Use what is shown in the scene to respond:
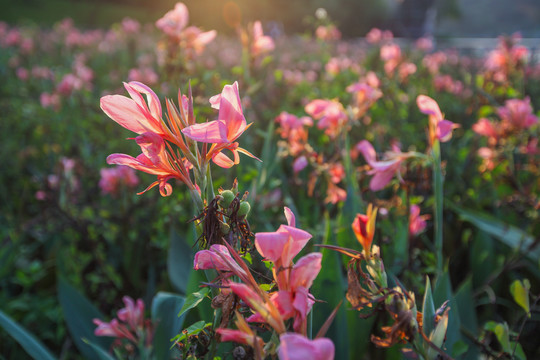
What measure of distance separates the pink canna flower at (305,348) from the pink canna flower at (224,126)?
0.21 metres

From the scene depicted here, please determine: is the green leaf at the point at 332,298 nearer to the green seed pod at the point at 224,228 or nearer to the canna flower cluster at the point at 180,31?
the green seed pod at the point at 224,228

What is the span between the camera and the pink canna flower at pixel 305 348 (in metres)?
0.33

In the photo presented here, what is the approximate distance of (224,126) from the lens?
1.48 feet

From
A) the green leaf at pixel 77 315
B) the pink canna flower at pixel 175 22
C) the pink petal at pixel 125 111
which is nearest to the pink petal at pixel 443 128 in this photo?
the pink petal at pixel 125 111

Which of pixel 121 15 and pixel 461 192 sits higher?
pixel 121 15

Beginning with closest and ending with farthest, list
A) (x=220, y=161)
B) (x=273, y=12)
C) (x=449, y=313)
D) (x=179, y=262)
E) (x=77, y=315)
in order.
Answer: (x=220, y=161)
(x=449, y=313)
(x=77, y=315)
(x=179, y=262)
(x=273, y=12)

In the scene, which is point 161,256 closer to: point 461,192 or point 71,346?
point 71,346

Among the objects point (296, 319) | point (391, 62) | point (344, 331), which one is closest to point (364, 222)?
point (296, 319)

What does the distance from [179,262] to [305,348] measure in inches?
42.8

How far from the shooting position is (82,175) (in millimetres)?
2230

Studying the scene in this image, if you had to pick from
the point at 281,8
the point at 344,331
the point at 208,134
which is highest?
the point at 281,8

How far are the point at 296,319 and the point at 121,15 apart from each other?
80.5ft

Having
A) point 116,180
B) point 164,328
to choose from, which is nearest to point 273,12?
point 116,180

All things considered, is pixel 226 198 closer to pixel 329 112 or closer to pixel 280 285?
pixel 280 285
